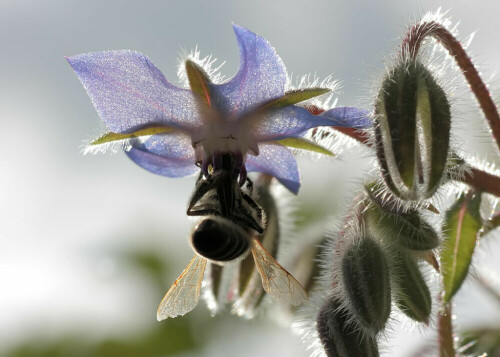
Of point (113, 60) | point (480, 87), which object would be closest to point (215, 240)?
point (113, 60)

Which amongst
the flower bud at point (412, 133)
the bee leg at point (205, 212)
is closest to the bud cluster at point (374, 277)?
the flower bud at point (412, 133)

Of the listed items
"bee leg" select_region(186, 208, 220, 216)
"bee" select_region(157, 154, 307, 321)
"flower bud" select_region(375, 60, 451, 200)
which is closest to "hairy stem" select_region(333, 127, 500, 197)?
"flower bud" select_region(375, 60, 451, 200)

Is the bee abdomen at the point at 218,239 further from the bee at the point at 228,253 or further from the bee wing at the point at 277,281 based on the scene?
the bee wing at the point at 277,281

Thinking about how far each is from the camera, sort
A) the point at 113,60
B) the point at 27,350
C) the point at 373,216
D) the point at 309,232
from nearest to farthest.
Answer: the point at 113,60, the point at 373,216, the point at 309,232, the point at 27,350

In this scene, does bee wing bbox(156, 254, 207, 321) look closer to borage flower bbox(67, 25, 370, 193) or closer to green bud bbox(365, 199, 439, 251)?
→ borage flower bbox(67, 25, 370, 193)

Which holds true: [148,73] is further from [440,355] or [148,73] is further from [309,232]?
[440,355]
